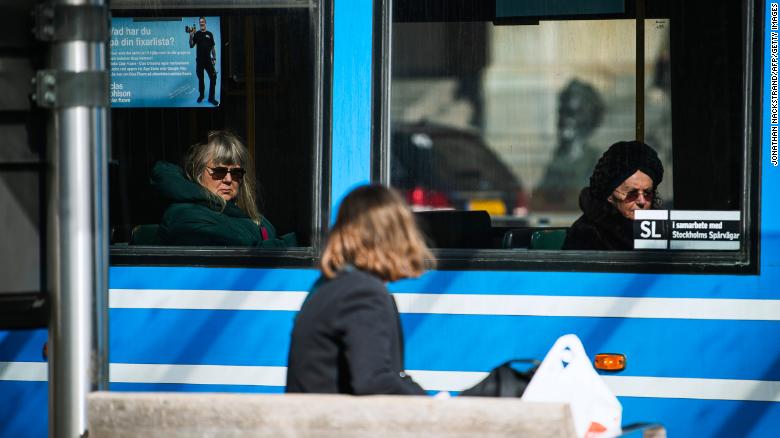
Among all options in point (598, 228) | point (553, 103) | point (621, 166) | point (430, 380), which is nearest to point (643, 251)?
point (598, 228)

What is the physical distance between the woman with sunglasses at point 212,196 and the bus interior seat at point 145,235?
22mm

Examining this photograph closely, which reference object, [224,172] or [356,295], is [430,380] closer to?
[224,172]

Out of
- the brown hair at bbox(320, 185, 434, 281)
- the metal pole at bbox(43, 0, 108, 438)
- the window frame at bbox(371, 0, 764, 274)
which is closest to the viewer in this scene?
the metal pole at bbox(43, 0, 108, 438)

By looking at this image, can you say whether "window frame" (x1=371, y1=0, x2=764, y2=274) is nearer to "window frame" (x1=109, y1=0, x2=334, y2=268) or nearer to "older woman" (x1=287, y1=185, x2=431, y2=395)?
"window frame" (x1=109, y1=0, x2=334, y2=268)

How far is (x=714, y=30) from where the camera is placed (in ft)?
11.6

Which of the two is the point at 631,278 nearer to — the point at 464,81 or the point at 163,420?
the point at 464,81

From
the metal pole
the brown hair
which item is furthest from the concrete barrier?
the brown hair

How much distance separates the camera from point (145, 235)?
3.91 metres

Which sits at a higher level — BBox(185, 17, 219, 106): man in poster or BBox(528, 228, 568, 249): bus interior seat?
BBox(185, 17, 219, 106): man in poster

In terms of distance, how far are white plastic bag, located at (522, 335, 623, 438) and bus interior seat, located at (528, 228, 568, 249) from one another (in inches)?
36.5

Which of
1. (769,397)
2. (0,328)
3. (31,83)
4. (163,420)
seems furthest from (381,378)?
(769,397)

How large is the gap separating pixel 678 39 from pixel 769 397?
1.31 metres

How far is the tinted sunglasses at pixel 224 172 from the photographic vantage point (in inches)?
154

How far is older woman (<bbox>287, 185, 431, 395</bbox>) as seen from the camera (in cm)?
247
